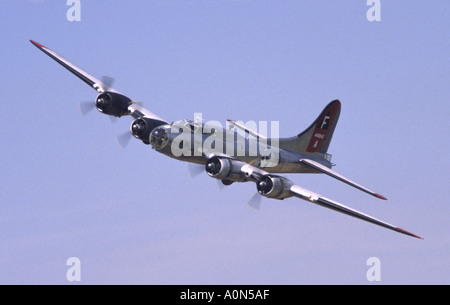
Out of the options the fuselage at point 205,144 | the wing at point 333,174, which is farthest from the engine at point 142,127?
the wing at point 333,174

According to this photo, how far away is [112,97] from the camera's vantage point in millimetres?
46219

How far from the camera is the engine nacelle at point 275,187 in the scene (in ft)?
129

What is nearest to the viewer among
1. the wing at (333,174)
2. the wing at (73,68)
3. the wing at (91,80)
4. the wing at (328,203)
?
the wing at (328,203)

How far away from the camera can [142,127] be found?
42875mm

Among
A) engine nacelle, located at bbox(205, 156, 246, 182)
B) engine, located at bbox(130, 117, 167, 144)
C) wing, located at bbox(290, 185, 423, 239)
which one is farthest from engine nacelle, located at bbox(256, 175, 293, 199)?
engine, located at bbox(130, 117, 167, 144)

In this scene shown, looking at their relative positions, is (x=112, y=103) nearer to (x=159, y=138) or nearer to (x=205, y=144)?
(x=159, y=138)

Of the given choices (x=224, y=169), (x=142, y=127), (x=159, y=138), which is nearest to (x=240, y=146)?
(x=224, y=169)

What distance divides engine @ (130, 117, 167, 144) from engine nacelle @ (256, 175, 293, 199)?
26.4 feet

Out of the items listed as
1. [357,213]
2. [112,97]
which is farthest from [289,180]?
[112,97]

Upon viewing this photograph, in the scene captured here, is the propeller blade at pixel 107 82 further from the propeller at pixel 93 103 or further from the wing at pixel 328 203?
the wing at pixel 328 203

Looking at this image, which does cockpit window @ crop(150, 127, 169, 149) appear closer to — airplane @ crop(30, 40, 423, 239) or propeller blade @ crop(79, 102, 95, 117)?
airplane @ crop(30, 40, 423, 239)

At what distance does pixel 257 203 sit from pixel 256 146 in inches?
219

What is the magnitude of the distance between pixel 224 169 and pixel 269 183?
2797mm

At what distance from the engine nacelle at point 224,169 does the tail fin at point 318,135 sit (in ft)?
25.8
